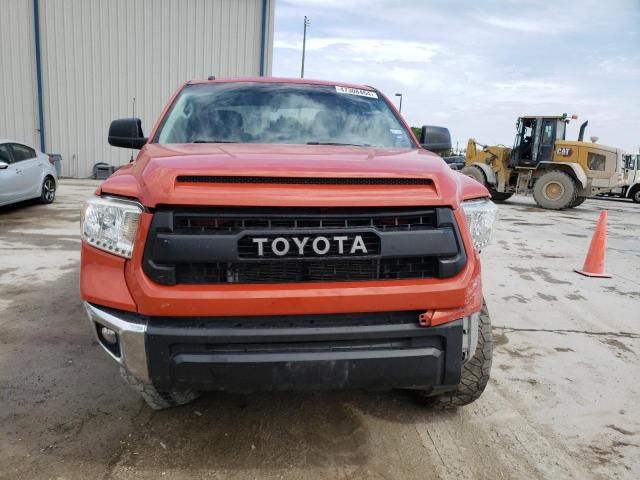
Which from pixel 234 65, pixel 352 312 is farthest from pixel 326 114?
pixel 234 65

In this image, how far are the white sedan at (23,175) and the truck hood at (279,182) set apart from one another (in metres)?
8.59

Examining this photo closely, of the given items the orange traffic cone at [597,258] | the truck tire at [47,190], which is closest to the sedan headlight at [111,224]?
the orange traffic cone at [597,258]

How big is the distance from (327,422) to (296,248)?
3.71ft

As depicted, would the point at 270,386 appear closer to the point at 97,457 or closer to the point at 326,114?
the point at 97,457

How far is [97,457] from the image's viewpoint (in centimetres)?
223

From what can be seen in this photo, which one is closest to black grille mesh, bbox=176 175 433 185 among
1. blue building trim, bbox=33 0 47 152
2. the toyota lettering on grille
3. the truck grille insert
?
the truck grille insert

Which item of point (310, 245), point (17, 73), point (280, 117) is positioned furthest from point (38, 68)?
point (310, 245)

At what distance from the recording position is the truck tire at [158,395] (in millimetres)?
2361

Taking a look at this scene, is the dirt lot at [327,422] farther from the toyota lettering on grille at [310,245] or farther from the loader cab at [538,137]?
the loader cab at [538,137]

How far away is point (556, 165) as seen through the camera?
15391mm

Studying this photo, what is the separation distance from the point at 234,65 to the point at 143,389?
1753cm

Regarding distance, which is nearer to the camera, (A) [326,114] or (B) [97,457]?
(B) [97,457]

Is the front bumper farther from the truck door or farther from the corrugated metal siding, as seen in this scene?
the corrugated metal siding

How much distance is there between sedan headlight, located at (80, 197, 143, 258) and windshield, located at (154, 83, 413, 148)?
0.98m
